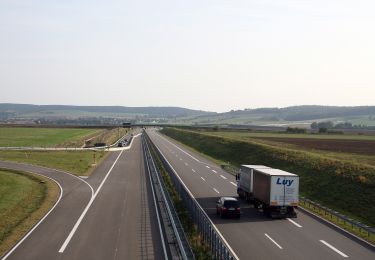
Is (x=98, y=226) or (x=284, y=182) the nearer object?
(x=98, y=226)

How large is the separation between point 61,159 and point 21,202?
4105cm

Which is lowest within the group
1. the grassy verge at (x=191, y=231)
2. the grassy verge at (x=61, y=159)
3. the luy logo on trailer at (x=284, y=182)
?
the grassy verge at (x=61, y=159)

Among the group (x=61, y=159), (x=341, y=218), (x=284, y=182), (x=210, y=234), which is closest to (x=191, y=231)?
(x=210, y=234)

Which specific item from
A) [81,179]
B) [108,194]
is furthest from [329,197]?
[81,179]

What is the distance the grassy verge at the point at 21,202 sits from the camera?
3004 cm

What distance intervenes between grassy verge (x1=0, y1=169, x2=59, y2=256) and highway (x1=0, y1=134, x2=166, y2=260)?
2.68 feet

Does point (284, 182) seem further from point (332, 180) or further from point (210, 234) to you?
point (332, 180)

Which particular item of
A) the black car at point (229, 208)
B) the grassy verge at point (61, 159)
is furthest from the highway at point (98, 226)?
the grassy verge at point (61, 159)

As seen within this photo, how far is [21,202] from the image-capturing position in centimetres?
4053

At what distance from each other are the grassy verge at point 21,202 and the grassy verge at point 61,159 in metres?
9.38

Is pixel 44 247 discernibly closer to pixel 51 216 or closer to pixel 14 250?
pixel 14 250

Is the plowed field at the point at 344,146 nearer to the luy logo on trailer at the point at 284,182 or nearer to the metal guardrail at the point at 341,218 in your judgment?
the metal guardrail at the point at 341,218

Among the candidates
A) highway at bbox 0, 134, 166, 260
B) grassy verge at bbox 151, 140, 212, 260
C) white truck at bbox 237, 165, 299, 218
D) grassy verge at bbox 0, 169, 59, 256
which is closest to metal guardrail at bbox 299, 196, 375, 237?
white truck at bbox 237, 165, 299, 218

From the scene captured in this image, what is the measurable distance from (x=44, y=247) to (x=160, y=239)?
22.3 ft
